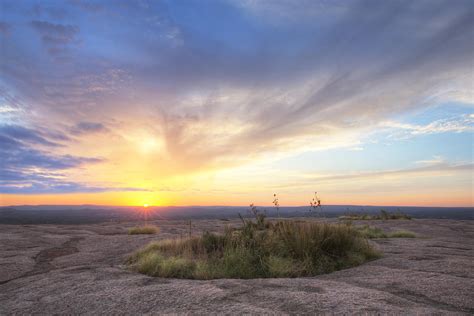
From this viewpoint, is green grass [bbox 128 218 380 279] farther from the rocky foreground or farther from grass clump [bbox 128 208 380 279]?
the rocky foreground

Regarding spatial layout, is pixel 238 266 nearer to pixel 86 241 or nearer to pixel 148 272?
pixel 148 272

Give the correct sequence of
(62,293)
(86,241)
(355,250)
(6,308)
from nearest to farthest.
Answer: (6,308)
(62,293)
(355,250)
(86,241)

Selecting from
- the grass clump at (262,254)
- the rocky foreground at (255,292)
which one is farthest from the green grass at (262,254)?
the rocky foreground at (255,292)

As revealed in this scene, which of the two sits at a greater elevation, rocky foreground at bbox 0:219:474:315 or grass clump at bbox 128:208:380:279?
grass clump at bbox 128:208:380:279

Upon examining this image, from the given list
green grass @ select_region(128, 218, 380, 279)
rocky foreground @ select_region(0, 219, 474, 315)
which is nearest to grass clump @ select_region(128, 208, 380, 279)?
green grass @ select_region(128, 218, 380, 279)

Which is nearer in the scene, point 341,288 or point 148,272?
point 341,288

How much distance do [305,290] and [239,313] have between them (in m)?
1.27

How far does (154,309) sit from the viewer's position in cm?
394

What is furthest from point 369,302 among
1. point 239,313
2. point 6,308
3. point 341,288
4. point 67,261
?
point 67,261

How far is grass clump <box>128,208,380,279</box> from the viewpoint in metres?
5.95

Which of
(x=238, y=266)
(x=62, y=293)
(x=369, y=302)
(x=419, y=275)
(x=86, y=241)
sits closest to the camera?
(x=369, y=302)

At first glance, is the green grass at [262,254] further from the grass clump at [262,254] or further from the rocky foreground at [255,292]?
the rocky foreground at [255,292]

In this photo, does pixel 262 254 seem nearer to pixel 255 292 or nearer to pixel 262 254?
pixel 262 254

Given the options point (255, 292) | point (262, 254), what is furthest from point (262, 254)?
point (255, 292)
